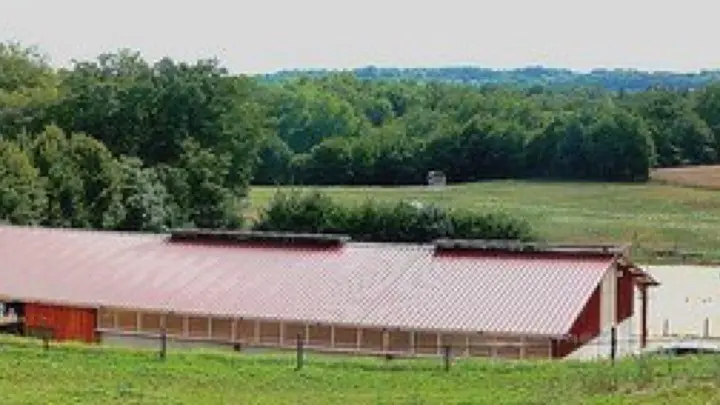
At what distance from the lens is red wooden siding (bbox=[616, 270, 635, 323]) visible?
144ft

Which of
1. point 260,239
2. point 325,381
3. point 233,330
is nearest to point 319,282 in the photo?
point 233,330

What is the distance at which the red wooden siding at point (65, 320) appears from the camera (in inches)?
1686

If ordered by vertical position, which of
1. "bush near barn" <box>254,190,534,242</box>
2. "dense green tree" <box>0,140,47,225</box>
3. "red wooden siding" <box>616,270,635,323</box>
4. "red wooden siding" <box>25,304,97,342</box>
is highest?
"dense green tree" <box>0,140,47,225</box>

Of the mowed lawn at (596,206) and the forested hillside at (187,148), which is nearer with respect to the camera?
the forested hillside at (187,148)

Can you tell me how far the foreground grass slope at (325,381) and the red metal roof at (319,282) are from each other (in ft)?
19.7

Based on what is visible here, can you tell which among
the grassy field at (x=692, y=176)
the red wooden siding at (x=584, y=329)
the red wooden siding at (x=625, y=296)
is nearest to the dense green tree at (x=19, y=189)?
the red wooden siding at (x=625, y=296)

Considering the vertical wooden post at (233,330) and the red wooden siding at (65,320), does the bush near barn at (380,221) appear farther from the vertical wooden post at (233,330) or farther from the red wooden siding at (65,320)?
the vertical wooden post at (233,330)

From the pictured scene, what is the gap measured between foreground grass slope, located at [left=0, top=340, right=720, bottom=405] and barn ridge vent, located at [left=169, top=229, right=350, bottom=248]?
472 inches

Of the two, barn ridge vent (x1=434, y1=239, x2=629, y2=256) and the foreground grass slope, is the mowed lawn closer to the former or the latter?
barn ridge vent (x1=434, y1=239, x2=629, y2=256)

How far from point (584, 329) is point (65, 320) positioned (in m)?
16.1

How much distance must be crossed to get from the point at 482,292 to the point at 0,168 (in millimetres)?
32427

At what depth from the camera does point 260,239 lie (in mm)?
47000

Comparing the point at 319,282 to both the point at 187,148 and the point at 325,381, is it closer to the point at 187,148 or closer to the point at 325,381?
the point at 325,381

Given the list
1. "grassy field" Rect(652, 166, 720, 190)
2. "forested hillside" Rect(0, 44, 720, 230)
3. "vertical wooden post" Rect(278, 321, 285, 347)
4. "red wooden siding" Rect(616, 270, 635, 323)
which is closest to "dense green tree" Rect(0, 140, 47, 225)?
"forested hillside" Rect(0, 44, 720, 230)
